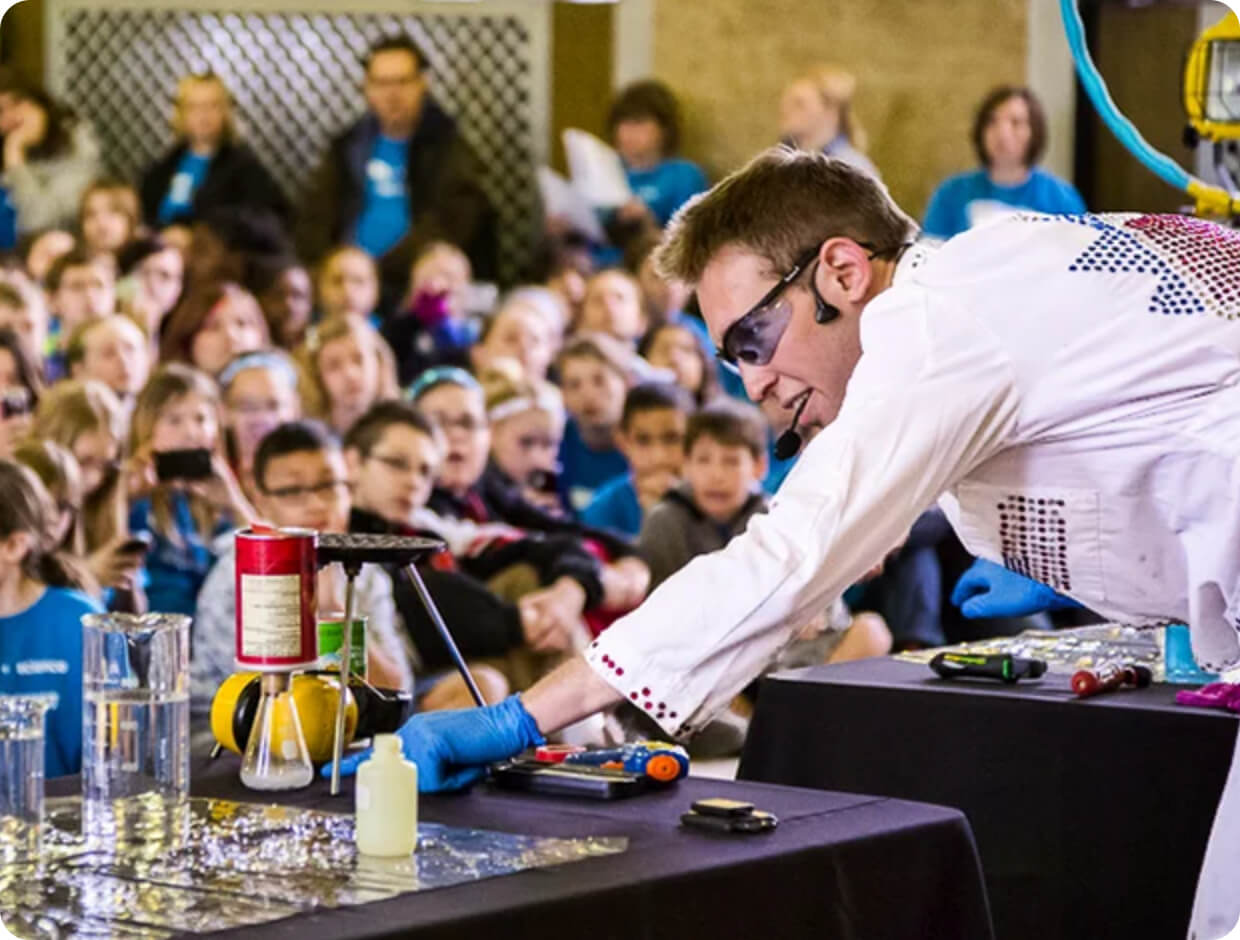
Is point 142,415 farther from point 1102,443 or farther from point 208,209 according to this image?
point 1102,443

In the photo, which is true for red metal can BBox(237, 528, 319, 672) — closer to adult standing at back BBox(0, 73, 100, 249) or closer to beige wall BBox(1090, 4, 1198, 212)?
adult standing at back BBox(0, 73, 100, 249)

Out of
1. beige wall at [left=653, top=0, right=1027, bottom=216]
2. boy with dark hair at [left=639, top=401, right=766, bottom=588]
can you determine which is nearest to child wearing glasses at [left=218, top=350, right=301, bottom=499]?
boy with dark hair at [left=639, top=401, right=766, bottom=588]

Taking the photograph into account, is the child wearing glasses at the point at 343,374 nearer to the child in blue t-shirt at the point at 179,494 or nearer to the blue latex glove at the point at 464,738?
the child in blue t-shirt at the point at 179,494

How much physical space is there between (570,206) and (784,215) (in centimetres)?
614

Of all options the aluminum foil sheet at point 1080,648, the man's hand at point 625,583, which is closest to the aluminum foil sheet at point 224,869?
the aluminum foil sheet at point 1080,648

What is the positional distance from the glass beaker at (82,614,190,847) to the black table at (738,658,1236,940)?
107 cm

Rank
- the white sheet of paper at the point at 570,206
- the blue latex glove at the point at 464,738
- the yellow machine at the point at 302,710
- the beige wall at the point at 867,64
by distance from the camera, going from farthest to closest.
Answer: the beige wall at the point at 867,64 < the white sheet of paper at the point at 570,206 < the yellow machine at the point at 302,710 < the blue latex glove at the point at 464,738

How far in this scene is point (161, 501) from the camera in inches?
198

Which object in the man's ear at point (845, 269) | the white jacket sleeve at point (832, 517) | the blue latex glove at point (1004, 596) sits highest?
the man's ear at point (845, 269)

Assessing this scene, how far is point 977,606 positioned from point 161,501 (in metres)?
2.57

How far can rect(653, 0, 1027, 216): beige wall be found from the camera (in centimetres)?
892

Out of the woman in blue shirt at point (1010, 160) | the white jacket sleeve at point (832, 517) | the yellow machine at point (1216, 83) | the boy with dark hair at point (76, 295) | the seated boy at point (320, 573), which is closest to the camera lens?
the white jacket sleeve at point (832, 517)

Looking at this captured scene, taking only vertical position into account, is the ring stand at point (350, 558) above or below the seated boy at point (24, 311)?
below

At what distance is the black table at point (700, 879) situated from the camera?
177 centimetres
